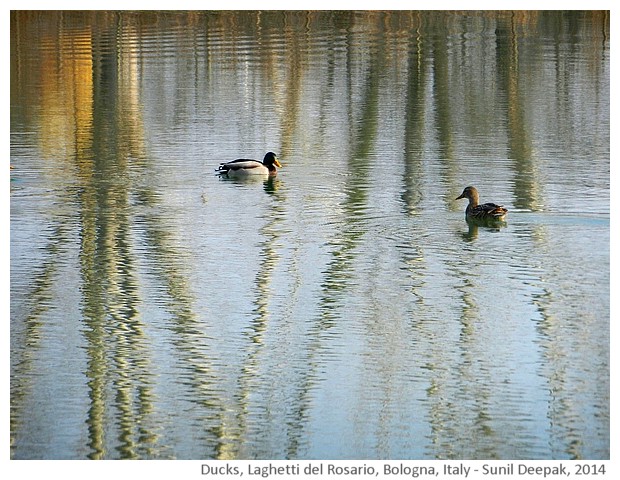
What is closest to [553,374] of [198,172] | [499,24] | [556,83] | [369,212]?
[369,212]

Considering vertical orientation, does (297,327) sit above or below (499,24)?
below

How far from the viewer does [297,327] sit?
10.1 m

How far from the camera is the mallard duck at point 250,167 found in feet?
52.3

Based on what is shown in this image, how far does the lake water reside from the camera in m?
→ 8.31

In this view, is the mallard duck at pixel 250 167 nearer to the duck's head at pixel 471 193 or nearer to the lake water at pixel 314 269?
the lake water at pixel 314 269

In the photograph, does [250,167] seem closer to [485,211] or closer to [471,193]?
[471,193]

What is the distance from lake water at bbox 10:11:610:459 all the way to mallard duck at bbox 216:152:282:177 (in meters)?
0.19

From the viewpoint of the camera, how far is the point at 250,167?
15.9 meters

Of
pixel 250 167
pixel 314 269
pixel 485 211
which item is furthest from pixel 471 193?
pixel 250 167

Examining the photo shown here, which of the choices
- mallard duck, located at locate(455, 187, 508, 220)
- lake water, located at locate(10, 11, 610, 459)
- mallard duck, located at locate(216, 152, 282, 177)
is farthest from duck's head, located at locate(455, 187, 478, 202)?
mallard duck, located at locate(216, 152, 282, 177)

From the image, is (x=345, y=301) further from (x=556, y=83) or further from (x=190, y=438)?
(x=556, y=83)

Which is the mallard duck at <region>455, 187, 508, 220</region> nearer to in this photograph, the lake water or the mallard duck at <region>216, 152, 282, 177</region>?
the lake water

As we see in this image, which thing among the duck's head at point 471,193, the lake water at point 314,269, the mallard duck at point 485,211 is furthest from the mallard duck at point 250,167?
the mallard duck at point 485,211

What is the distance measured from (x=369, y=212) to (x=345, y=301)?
303 cm
